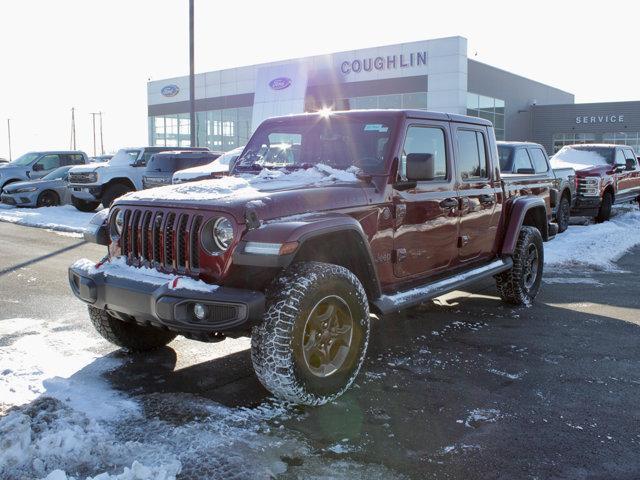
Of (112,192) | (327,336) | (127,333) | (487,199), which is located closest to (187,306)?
(327,336)

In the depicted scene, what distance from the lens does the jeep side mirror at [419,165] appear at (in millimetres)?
4449

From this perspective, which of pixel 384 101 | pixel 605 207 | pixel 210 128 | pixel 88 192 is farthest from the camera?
pixel 210 128

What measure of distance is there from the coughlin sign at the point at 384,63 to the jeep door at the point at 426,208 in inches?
1224

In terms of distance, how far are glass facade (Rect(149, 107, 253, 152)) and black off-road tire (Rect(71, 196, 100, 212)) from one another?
26.5 m

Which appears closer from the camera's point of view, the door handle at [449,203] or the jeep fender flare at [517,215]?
the door handle at [449,203]

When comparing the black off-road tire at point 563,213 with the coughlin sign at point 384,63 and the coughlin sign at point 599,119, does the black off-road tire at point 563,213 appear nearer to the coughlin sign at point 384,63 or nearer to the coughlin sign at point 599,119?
the coughlin sign at point 384,63

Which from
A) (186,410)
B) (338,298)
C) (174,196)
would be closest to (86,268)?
(174,196)

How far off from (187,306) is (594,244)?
30.2 feet

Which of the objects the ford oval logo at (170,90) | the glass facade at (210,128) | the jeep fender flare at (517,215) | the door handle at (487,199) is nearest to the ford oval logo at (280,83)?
the glass facade at (210,128)

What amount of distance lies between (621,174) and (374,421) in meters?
13.4

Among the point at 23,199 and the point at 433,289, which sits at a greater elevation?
the point at 433,289

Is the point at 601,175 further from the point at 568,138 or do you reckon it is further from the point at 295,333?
the point at 568,138

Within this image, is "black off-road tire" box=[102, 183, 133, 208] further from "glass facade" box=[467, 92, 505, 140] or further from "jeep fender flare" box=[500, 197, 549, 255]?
"glass facade" box=[467, 92, 505, 140]

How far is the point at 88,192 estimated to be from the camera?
15672mm
